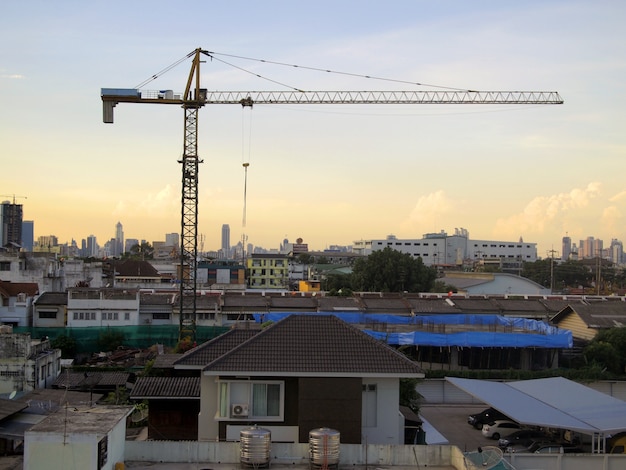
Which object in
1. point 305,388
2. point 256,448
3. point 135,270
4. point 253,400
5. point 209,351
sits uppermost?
point 135,270

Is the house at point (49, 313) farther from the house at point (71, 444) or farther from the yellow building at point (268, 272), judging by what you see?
the yellow building at point (268, 272)

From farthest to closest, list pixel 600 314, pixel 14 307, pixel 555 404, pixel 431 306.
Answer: pixel 431 306, pixel 14 307, pixel 600 314, pixel 555 404

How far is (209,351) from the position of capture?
11.3 metres

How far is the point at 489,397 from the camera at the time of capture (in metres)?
17.7

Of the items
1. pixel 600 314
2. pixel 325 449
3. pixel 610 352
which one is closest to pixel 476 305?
pixel 600 314

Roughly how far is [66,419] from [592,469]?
22.6 feet

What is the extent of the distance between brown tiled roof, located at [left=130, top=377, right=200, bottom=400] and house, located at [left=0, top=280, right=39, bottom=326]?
24.7 m

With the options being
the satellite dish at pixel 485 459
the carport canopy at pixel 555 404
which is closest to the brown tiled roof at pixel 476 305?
the carport canopy at pixel 555 404

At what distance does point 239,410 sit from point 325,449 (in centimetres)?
216

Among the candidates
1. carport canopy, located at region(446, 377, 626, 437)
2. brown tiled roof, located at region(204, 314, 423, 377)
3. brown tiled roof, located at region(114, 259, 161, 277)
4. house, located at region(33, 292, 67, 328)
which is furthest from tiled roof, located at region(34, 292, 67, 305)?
brown tiled roof, located at region(204, 314, 423, 377)

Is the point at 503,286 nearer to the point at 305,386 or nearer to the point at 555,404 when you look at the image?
the point at 555,404

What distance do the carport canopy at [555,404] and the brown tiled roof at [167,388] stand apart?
23.8ft

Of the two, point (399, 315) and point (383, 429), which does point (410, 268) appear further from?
point (383, 429)

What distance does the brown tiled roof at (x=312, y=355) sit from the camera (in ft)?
32.6
